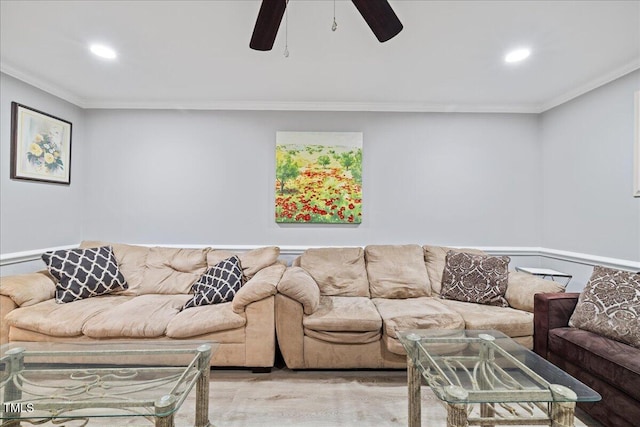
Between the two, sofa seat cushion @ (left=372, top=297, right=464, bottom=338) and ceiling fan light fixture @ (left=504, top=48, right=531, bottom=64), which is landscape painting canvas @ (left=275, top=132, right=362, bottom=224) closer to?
sofa seat cushion @ (left=372, top=297, right=464, bottom=338)

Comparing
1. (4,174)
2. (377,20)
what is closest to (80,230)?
(4,174)

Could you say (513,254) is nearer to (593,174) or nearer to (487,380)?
(593,174)

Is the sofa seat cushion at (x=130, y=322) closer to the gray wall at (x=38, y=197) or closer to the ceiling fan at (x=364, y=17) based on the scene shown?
the gray wall at (x=38, y=197)

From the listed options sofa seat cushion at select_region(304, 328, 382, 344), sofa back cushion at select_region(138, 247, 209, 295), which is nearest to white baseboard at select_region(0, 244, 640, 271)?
sofa back cushion at select_region(138, 247, 209, 295)

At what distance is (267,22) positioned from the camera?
148 cm

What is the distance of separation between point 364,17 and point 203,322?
2.26 m

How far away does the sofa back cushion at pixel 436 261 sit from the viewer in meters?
3.11

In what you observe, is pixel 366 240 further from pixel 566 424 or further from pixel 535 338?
pixel 566 424

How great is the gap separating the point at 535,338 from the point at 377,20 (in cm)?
245

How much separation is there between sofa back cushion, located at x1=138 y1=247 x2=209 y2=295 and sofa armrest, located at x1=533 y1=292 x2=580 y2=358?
9.72ft

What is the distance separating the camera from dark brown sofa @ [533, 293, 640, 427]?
162 cm

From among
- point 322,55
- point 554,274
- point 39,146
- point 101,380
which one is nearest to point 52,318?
point 101,380

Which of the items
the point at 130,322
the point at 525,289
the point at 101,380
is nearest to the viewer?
the point at 101,380

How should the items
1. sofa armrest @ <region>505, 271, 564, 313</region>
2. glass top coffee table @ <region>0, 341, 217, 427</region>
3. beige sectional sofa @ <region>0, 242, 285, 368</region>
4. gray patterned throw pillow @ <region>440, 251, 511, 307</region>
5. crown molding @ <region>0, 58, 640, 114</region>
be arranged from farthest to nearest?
crown molding @ <region>0, 58, 640, 114</region> < gray patterned throw pillow @ <region>440, 251, 511, 307</region> < sofa armrest @ <region>505, 271, 564, 313</region> < beige sectional sofa @ <region>0, 242, 285, 368</region> < glass top coffee table @ <region>0, 341, 217, 427</region>
